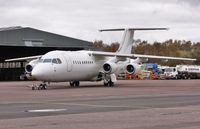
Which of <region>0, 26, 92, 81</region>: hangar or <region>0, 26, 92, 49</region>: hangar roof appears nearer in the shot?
<region>0, 26, 92, 49</region>: hangar roof

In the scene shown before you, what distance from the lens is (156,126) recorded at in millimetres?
13969

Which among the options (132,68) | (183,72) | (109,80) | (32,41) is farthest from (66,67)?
(183,72)

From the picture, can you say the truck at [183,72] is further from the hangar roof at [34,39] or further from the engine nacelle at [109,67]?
the engine nacelle at [109,67]

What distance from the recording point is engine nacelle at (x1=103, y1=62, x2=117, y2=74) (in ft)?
148

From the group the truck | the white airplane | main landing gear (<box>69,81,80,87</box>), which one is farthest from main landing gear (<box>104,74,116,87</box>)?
the truck

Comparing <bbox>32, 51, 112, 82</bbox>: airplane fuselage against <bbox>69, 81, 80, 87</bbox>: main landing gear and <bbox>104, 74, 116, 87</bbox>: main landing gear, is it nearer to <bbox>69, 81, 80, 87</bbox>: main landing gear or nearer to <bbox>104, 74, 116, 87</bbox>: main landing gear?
<bbox>104, 74, 116, 87</bbox>: main landing gear

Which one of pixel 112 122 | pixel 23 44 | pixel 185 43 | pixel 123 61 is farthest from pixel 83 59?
pixel 185 43

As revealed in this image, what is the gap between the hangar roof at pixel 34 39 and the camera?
6356cm

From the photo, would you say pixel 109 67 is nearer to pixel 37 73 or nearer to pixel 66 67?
pixel 66 67

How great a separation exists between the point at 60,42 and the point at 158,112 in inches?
2009

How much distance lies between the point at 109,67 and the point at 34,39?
923 inches

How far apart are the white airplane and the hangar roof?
711 inches

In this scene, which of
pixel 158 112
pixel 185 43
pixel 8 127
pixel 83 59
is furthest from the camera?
pixel 185 43

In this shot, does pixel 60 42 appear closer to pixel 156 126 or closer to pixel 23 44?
pixel 23 44
